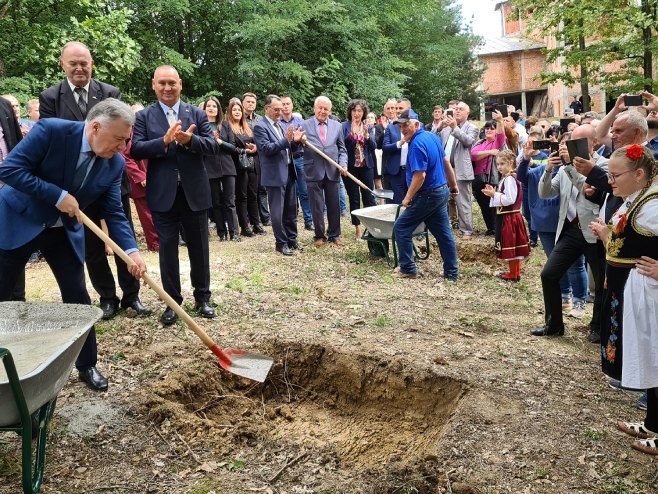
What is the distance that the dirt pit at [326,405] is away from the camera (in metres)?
3.78

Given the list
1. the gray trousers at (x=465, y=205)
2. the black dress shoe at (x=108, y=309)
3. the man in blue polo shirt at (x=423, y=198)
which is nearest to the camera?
the black dress shoe at (x=108, y=309)

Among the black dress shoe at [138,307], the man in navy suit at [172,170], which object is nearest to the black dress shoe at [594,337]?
the man in navy suit at [172,170]

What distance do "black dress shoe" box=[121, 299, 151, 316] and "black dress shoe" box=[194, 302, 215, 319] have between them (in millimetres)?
477

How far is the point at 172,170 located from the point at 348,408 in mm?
2463

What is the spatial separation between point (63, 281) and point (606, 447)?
340 centimetres

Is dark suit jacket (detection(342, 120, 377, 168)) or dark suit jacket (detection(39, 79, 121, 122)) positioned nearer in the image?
dark suit jacket (detection(39, 79, 121, 122))

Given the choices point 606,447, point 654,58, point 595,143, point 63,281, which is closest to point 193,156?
point 63,281

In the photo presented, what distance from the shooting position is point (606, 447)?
318 cm

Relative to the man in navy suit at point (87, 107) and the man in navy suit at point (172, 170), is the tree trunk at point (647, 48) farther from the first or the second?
the man in navy suit at point (87, 107)

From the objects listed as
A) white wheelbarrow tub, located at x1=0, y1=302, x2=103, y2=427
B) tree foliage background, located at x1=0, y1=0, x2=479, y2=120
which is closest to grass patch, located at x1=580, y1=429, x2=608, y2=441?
white wheelbarrow tub, located at x1=0, y1=302, x2=103, y2=427

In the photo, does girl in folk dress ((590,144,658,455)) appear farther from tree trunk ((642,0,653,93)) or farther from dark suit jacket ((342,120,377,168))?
tree trunk ((642,0,653,93))

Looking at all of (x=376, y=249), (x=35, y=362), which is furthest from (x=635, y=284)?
(x=376, y=249)

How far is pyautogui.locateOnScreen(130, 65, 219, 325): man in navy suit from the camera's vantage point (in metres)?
4.98

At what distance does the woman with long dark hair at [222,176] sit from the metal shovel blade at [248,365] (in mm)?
4857
